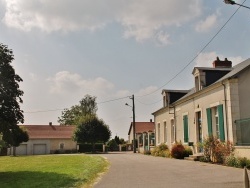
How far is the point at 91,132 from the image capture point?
5084cm

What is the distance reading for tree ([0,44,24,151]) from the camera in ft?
64.1

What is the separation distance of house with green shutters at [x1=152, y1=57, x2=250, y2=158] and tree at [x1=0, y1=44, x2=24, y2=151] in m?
11.4

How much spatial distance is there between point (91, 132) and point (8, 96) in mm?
31789

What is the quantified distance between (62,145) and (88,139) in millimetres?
13641

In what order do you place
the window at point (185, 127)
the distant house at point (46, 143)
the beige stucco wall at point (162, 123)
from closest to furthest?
the window at point (185, 127), the beige stucco wall at point (162, 123), the distant house at point (46, 143)

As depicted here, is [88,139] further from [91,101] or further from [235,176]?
[235,176]

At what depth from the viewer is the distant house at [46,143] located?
60.6m

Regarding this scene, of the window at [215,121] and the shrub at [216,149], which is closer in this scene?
the shrub at [216,149]

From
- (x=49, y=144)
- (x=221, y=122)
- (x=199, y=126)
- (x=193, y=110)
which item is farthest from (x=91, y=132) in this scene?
(x=221, y=122)

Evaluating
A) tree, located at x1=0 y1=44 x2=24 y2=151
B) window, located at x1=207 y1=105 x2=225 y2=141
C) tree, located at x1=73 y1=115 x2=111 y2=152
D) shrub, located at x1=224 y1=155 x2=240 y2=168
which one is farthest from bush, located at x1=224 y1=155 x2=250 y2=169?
tree, located at x1=73 y1=115 x2=111 y2=152

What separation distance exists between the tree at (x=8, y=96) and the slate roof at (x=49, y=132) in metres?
43.0

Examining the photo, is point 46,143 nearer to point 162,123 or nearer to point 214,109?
point 162,123

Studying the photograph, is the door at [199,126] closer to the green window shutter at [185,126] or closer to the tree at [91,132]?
the green window shutter at [185,126]

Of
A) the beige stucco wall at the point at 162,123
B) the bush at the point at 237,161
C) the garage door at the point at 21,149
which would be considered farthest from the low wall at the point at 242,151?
the garage door at the point at 21,149
